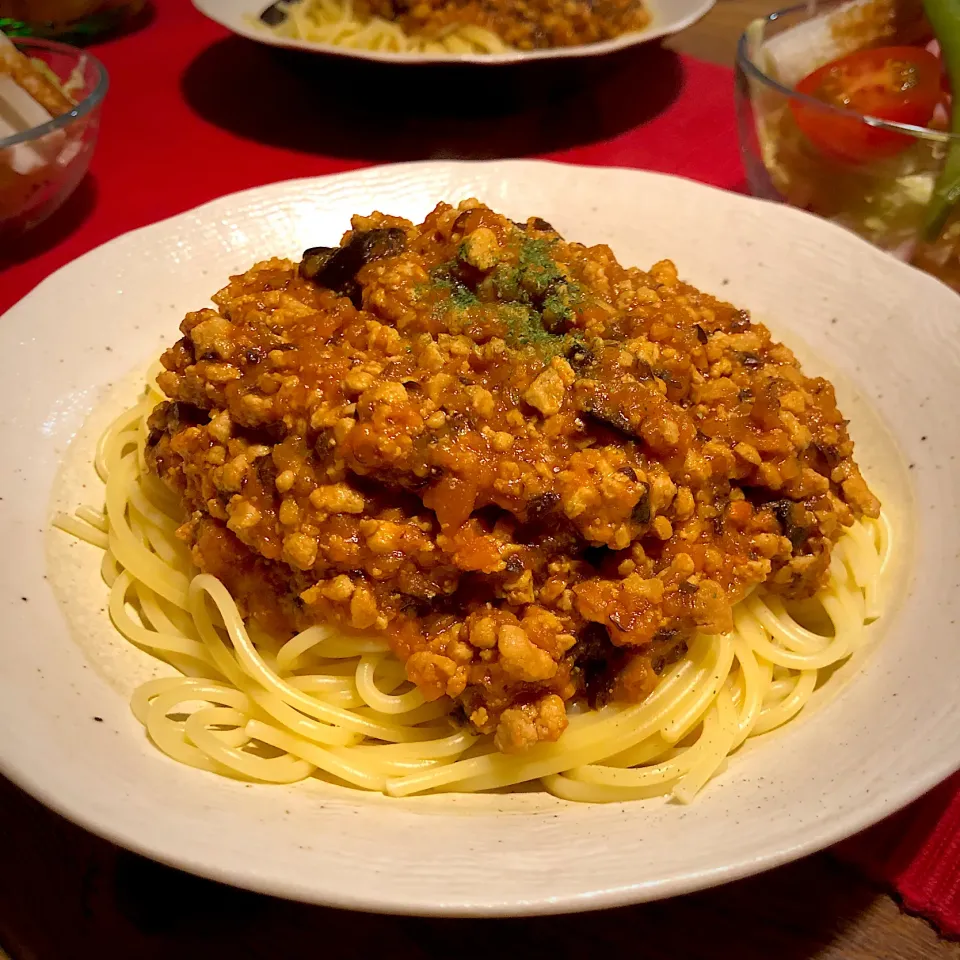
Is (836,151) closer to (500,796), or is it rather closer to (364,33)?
(364,33)

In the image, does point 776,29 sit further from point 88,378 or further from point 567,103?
point 88,378

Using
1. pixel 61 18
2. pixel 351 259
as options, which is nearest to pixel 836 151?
pixel 351 259

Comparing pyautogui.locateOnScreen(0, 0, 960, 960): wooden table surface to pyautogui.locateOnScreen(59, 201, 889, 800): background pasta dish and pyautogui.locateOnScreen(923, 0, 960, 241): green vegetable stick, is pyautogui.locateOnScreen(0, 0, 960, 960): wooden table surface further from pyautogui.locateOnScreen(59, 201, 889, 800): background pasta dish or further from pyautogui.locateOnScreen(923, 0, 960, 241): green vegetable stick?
pyautogui.locateOnScreen(923, 0, 960, 241): green vegetable stick

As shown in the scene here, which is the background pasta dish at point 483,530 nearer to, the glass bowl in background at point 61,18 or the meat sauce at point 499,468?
the meat sauce at point 499,468

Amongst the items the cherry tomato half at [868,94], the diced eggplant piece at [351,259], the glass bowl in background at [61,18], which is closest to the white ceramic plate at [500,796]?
the cherry tomato half at [868,94]

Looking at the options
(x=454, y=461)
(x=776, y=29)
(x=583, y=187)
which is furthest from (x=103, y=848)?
(x=776, y=29)

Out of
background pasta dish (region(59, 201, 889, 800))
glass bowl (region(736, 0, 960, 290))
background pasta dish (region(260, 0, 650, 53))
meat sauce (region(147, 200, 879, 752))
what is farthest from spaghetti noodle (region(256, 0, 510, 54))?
meat sauce (region(147, 200, 879, 752))

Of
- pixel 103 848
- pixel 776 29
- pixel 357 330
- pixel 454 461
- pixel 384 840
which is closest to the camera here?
pixel 384 840
